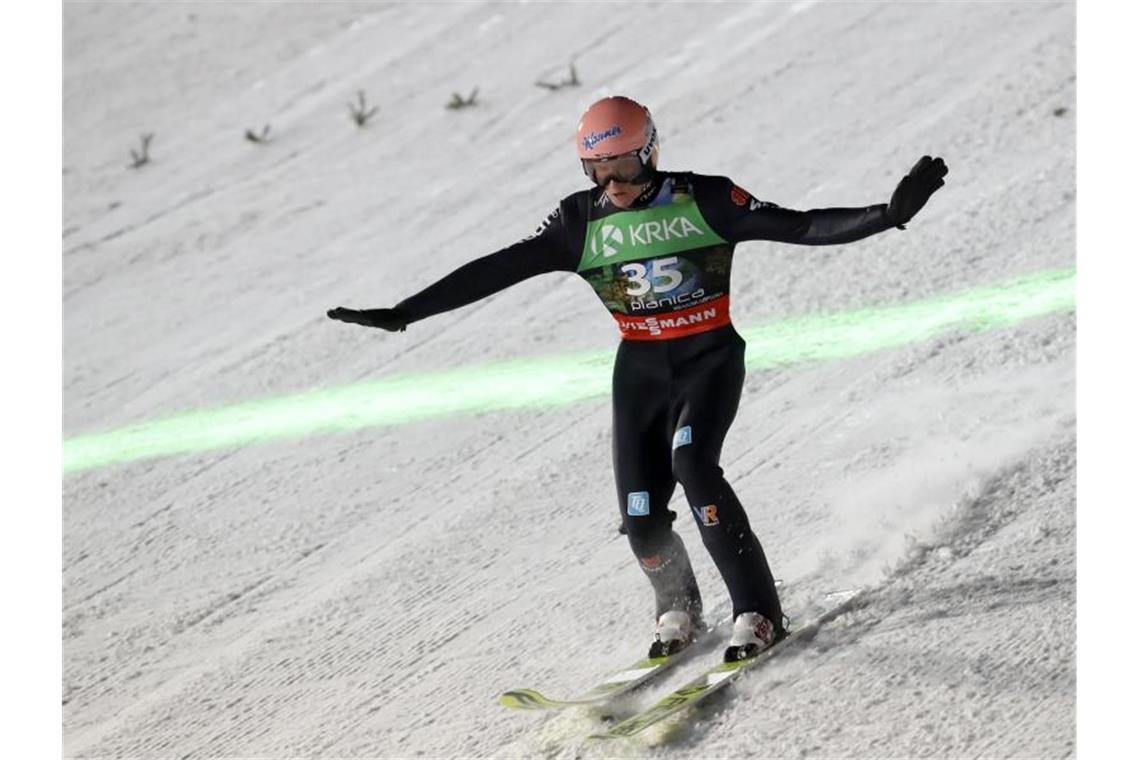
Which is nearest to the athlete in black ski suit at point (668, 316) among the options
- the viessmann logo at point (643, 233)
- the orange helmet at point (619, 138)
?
the viessmann logo at point (643, 233)

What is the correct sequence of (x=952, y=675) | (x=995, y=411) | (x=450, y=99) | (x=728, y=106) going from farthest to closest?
(x=450, y=99), (x=728, y=106), (x=995, y=411), (x=952, y=675)

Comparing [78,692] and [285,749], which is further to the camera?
[78,692]

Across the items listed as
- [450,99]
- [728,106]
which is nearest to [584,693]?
[728,106]

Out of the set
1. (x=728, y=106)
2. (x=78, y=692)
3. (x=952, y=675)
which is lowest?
(x=952, y=675)

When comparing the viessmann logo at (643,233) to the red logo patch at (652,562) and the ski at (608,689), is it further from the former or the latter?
the ski at (608,689)

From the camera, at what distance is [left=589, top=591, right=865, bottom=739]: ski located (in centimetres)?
561

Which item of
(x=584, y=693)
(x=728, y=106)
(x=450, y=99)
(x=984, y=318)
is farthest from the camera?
(x=450, y=99)

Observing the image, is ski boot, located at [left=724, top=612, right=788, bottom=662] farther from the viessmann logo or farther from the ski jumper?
the viessmann logo

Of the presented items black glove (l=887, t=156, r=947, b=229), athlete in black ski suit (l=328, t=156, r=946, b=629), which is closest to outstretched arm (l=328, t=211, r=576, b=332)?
athlete in black ski suit (l=328, t=156, r=946, b=629)

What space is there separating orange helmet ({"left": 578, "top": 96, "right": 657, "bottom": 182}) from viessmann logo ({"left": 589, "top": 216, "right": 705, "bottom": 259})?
7.0 inches

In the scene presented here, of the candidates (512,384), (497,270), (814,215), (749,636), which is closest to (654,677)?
(749,636)

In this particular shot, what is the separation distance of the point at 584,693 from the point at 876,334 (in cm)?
394

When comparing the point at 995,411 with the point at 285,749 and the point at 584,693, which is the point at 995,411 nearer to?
the point at 584,693

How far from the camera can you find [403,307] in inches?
230
